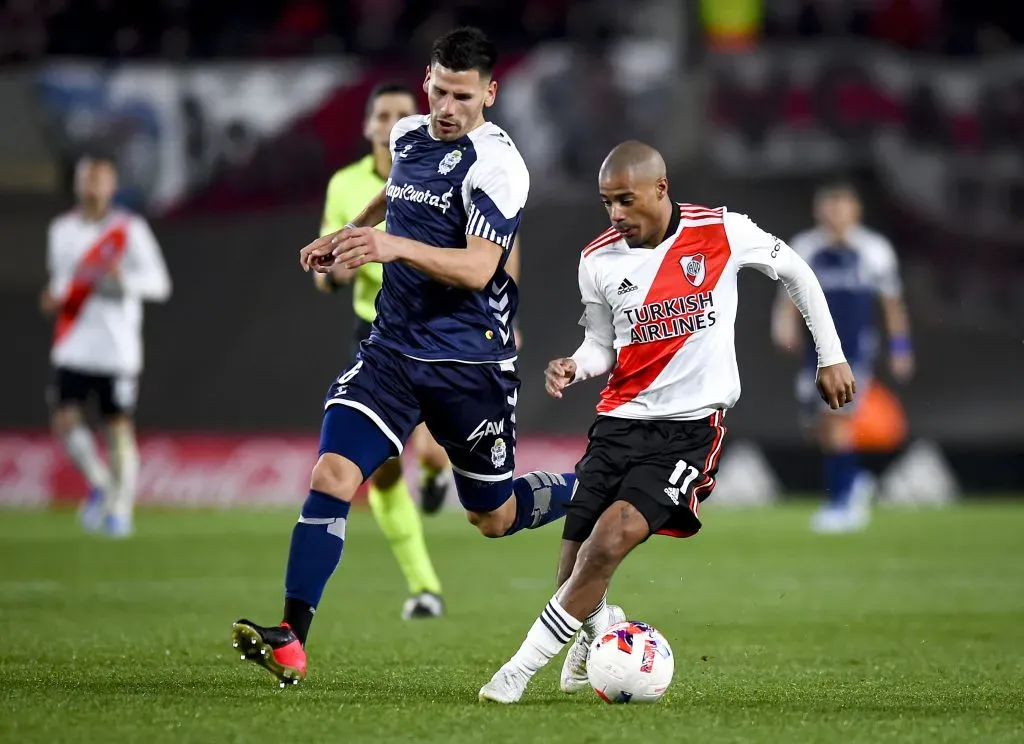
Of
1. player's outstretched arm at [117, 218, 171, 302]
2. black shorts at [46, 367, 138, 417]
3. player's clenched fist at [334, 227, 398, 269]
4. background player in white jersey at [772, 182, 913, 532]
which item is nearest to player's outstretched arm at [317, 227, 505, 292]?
player's clenched fist at [334, 227, 398, 269]

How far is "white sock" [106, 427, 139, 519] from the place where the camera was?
13117mm

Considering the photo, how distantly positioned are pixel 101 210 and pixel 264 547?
10.3 ft

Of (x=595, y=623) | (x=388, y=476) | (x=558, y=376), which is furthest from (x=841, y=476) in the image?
(x=558, y=376)

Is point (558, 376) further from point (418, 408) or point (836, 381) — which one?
point (836, 381)

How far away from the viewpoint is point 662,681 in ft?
18.2

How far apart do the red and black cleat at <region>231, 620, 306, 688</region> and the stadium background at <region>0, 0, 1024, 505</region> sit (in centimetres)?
989

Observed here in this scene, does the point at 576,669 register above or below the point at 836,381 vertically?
below

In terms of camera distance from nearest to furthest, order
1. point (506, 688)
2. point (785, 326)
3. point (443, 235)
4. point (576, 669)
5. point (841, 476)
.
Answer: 1. point (506, 688)
2. point (576, 669)
3. point (443, 235)
4. point (785, 326)
5. point (841, 476)

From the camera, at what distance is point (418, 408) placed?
6125 millimetres

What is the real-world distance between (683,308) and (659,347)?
163mm

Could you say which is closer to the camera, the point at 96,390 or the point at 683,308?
the point at 683,308

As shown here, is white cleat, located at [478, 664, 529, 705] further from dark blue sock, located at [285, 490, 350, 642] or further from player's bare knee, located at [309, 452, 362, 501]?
player's bare knee, located at [309, 452, 362, 501]

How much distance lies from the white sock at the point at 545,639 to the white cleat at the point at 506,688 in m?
0.03

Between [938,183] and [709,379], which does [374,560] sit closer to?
[709,379]
